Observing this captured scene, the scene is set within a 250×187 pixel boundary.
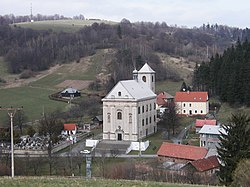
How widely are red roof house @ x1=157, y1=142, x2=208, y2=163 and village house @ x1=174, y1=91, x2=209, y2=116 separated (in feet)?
86.5

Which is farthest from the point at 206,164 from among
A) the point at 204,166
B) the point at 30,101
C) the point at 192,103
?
the point at 30,101

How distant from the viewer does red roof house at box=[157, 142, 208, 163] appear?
36812mm

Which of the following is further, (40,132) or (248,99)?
(248,99)

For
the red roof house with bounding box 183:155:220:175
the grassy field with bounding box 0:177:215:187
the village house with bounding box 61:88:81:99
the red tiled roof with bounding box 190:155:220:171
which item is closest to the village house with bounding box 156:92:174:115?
the village house with bounding box 61:88:81:99

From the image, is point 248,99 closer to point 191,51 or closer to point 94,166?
point 94,166

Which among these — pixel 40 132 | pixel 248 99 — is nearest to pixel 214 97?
pixel 248 99

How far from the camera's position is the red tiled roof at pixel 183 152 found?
36.8 metres

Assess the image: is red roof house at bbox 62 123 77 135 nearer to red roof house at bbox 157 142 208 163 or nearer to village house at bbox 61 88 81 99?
red roof house at bbox 157 142 208 163

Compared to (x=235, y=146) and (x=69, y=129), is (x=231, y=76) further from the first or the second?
(x=235, y=146)

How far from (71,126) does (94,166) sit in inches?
662

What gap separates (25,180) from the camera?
55.6ft

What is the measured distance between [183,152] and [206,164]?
482 centimetres

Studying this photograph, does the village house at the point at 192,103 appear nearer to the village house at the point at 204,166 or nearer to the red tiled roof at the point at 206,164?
the red tiled roof at the point at 206,164

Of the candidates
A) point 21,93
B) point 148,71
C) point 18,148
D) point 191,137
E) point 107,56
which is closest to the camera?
point 18,148
